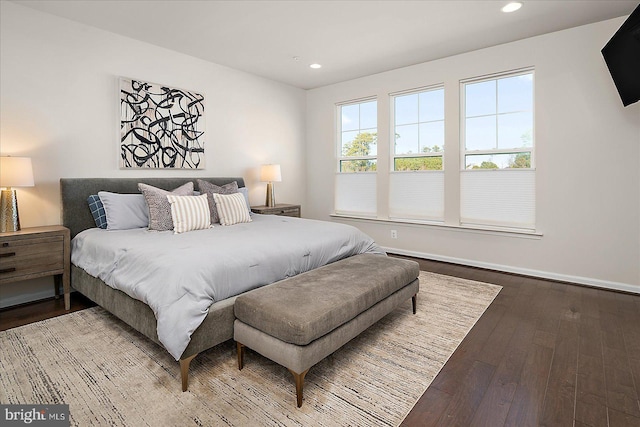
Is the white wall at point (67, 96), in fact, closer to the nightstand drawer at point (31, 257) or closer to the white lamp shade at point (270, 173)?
the nightstand drawer at point (31, 257)

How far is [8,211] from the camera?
279cm

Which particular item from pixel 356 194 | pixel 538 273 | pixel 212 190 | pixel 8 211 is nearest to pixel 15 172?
pixel 8 211

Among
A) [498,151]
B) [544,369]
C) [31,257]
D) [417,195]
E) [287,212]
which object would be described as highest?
[498,151]

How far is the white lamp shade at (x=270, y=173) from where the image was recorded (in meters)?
4.84

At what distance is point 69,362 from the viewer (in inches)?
81.5

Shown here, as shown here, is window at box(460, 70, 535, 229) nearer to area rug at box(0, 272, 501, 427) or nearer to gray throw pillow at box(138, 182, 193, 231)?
area rug at box(0, 272, 501, 427)

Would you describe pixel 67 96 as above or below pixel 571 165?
above

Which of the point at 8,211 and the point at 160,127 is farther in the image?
the point at 160,127

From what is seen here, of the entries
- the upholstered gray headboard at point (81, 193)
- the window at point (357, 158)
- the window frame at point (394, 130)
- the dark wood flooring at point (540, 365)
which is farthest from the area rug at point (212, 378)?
the window at point (357, 158)

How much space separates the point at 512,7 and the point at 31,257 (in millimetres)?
4597

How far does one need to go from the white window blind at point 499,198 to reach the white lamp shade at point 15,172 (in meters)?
4.46

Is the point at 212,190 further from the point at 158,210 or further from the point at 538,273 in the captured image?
the point at 538,273

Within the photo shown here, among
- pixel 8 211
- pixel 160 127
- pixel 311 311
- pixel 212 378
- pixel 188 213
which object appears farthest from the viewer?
pixel 160 127

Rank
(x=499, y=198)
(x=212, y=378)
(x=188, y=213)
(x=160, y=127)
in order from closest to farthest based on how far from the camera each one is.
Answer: (x=212, y=378) → (x=188, y=213) → (x=160, y=127) → (x=499, y=198)
